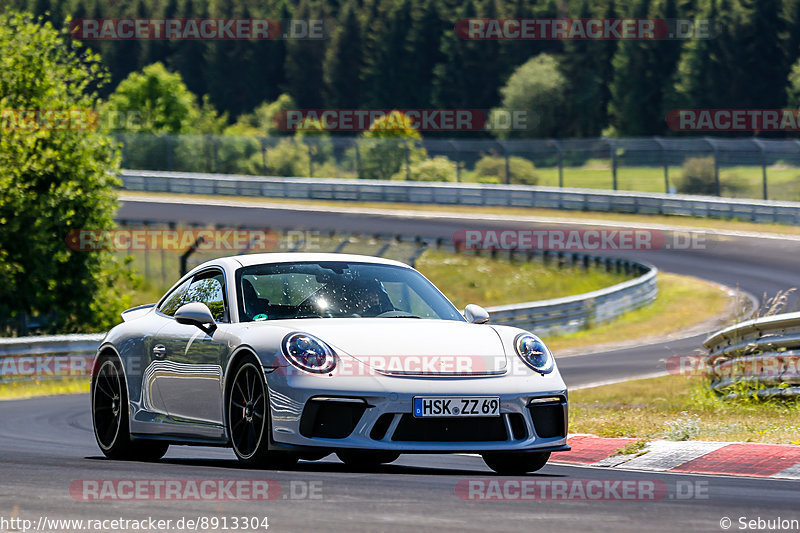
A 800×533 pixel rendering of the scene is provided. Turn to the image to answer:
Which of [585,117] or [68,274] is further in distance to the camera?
[585,117]

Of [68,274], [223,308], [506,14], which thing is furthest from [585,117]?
[223,308]

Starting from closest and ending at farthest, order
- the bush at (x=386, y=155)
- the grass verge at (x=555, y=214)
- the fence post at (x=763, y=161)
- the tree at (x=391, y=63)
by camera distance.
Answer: the grass verge at (x=555, y=214)
the fence post at (x=763, y=161)
the bush at (x=386, y=155)
the tree at (x=391, y=63)

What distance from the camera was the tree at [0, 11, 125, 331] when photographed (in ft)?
85.0

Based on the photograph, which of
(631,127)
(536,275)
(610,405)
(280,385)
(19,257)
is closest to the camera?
(280,385)

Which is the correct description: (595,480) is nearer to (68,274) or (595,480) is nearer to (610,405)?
(610,405)

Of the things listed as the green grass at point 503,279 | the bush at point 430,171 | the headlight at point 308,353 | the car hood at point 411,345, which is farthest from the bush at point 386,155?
the headlight at point 308,353

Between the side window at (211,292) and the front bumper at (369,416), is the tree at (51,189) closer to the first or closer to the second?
the side window at (211,292)

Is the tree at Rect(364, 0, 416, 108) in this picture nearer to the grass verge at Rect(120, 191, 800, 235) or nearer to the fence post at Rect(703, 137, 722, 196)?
the grass verge at Rect(120, 191, 800, 235)

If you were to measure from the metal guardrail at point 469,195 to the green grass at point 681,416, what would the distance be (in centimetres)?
2368

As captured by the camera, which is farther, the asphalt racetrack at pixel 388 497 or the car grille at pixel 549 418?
the car grille at pixel 549 418

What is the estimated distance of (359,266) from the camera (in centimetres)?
925

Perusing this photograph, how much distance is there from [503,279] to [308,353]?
88.0 feet

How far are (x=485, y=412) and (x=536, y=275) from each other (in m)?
26.6

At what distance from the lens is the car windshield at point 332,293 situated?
871 cm
